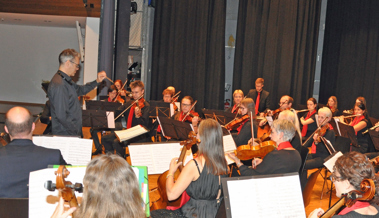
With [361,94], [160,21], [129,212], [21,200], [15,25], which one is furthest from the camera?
[15,25]

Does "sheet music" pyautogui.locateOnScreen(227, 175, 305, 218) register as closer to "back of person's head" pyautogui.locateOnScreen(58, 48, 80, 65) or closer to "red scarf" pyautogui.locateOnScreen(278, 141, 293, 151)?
"red scarf" pyautogui.locateOnScreen(278, 141, 293, 151)

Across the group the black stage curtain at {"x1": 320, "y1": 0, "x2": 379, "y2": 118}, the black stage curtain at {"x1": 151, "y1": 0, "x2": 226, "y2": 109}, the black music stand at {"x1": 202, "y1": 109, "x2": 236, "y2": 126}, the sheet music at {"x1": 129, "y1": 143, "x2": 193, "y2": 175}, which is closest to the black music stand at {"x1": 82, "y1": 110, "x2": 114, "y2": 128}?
the black music stand at {"x1": 202, "y1": 109, "x2": 236, "y2": 126}

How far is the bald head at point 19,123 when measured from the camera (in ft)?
6.77

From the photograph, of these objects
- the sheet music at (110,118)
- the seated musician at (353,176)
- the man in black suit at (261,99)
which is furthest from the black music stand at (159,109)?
the seated musician at (353,176)

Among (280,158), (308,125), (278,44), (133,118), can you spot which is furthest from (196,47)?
(280,158)

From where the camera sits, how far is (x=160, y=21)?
904 cm

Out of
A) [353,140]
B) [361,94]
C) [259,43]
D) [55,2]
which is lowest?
[353,140]

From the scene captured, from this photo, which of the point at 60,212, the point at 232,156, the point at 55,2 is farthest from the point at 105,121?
the point at 55,2

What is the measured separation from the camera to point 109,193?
132 cm

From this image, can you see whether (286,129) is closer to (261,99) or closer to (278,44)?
(261,99)

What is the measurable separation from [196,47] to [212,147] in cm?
659

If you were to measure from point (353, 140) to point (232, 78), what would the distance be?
4.72m

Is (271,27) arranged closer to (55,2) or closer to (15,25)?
(55,2)

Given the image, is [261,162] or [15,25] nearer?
[261,162]
